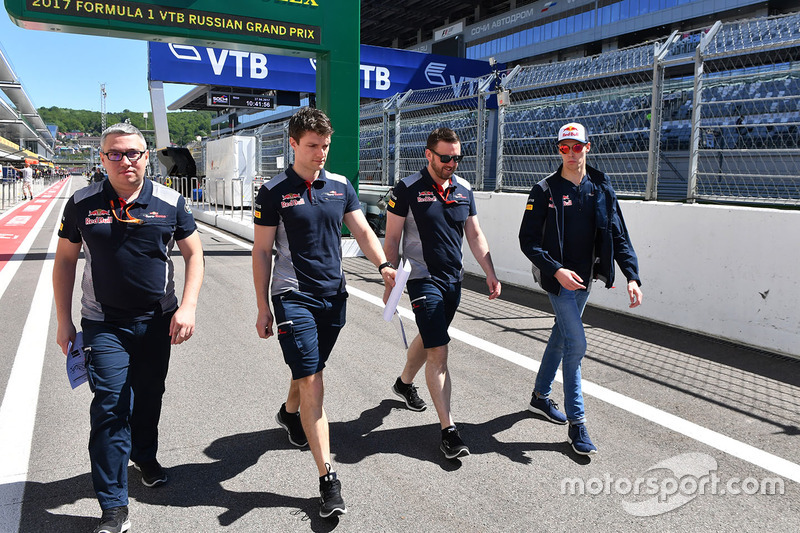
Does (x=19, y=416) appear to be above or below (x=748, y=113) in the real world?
below

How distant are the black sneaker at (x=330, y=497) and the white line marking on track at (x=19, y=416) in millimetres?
1343

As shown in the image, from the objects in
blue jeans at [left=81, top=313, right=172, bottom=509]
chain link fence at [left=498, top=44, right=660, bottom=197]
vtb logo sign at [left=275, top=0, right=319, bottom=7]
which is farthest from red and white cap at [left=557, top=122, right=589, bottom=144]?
vtb logo sign at [left=275, top=0, right=319, bottom=7]

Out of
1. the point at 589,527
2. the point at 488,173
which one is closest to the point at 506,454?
the point at 589,527

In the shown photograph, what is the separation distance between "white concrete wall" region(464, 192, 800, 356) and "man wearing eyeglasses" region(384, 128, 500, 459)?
10.4 feet

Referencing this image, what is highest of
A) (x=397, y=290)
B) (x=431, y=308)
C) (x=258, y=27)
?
(x=258, y=27)

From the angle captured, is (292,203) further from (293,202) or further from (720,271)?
(720,271)

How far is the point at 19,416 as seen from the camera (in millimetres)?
Result: 3967

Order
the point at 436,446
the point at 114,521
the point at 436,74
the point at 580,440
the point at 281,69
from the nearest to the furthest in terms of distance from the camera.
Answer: the point at 114,521
the point at 580,440
the point at 436,446
the point at 281,69
the point at 436,74

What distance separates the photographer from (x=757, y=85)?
19.7 ft

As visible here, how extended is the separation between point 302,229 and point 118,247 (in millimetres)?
852

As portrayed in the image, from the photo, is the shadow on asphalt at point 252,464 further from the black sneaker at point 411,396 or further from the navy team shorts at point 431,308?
the navy team shorts at point 431,308

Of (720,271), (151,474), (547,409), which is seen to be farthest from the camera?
(720,271)

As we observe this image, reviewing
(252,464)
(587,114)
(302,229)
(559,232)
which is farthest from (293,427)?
(587,114)

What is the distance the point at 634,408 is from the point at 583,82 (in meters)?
4.89
